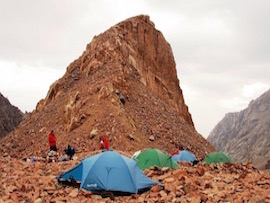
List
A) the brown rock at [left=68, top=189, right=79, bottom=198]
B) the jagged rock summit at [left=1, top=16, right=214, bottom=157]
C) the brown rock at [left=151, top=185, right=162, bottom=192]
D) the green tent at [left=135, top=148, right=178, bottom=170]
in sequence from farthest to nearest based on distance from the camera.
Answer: the jagged rock summit at [left=1, top=16, right=214, bottom=157] < the green tent at [left=135, top=148, right=178, bottom=170] < the brown rock at [left=151, top=185, right=162, bottom=192] < the brown rock at [left=68, top=189, right=79, bottom=198]

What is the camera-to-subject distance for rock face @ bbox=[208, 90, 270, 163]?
123 m

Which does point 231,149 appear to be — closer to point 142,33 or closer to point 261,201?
point 142,33

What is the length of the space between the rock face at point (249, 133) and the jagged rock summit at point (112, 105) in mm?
71602

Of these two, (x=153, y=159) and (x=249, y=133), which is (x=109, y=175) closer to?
(x=153, y=159)

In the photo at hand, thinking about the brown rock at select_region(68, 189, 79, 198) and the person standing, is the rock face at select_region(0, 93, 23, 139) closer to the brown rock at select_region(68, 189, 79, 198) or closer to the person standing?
the person standing

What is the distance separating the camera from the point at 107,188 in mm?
11820

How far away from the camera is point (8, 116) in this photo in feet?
294

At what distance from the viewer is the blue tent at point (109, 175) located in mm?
11938

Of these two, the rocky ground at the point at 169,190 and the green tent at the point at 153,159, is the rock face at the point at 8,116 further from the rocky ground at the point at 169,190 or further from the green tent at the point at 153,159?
the rocky ground at the point at 169,190

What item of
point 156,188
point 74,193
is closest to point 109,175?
point 74,193

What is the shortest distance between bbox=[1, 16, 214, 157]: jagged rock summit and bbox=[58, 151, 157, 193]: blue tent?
14562 millimetres

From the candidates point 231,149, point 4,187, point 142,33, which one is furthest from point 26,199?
point 231,149

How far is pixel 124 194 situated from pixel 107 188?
2.31 ft

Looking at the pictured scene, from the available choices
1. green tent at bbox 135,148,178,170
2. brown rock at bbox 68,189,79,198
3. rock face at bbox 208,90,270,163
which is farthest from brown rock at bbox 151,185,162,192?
rock face at bbox 208,90,270,163
